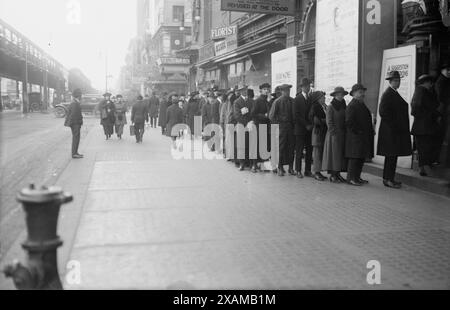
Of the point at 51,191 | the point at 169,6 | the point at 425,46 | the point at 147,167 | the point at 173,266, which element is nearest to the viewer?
the point at 51,191

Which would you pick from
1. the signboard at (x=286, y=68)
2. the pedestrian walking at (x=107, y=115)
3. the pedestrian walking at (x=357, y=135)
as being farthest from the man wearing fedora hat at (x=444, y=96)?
the pedestrian walking at (x=107, y=115)

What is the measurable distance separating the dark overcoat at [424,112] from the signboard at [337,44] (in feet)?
7.12

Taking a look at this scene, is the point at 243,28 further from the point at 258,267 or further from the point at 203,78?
the point at 258,267

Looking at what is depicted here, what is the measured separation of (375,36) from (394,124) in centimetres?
284

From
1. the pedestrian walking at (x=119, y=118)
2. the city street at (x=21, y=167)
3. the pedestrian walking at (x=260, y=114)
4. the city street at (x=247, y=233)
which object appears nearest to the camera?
the city street at (x=247, y=233)

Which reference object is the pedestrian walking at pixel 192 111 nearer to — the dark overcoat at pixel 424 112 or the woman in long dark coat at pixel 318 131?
the woman in long dark coat at pixel 318 131

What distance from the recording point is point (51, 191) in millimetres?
3133

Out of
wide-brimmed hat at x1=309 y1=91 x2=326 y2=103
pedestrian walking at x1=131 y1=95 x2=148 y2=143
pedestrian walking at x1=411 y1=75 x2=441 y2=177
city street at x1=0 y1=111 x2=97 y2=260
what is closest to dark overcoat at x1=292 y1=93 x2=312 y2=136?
wide-brimmed hat at x1=309 y1=91 x2=326 y2=103

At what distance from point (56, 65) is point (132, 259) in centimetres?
6606

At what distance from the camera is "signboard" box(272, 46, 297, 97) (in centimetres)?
1387

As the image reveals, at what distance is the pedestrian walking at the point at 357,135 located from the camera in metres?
9.14

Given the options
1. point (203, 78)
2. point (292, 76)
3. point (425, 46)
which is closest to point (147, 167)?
point (292, 76)

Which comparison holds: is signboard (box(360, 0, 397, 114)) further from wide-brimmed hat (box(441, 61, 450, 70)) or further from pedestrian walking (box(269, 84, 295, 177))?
pedestrian walking (box(269, 84, 295, 177))
